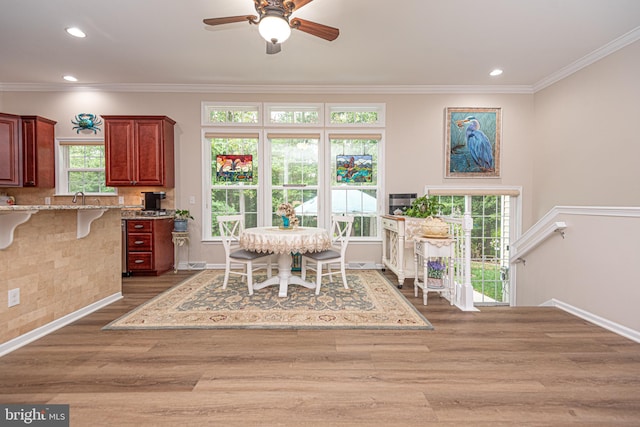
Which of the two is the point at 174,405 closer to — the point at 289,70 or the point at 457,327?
the point at 457,327

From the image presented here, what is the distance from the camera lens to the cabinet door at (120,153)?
14.6 ft

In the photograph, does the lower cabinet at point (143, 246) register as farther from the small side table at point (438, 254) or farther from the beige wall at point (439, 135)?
the small side table at point (438, 254)

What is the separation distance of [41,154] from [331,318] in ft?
16.7

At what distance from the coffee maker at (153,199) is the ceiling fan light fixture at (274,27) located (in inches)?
133

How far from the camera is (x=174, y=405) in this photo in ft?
5.23

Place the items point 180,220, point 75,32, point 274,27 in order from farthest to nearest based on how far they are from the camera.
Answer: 1. point 180,220
2. point 75,32
3. point 274,27

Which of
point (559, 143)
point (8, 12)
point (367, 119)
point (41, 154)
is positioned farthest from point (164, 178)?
point (559, 143)

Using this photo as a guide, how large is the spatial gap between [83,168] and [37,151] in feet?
1.91

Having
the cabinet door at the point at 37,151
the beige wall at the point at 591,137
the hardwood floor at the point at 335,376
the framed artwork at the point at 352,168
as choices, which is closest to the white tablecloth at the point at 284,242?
the hardwood floor at the point at 335,376

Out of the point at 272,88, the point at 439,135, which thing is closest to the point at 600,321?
the point at 439,135

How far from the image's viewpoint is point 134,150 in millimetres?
4496

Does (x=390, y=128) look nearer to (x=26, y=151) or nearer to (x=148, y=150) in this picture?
(x=148, y=150)
